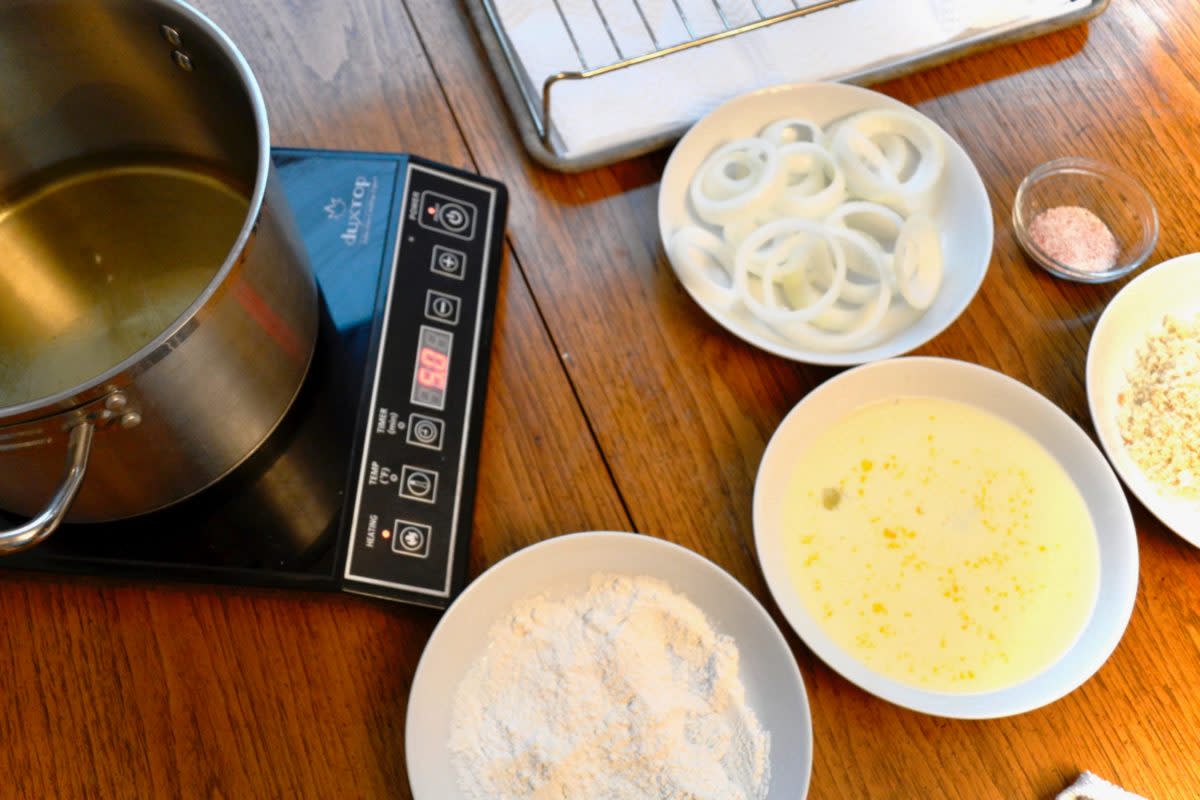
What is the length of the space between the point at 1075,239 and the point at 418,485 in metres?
0.57

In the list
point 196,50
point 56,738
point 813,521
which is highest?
point 196,50

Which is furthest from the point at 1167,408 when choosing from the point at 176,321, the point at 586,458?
the point at 176,321

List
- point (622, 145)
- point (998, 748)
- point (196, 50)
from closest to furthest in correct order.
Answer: point (196, 50), point (998, 748), point (622, 145)

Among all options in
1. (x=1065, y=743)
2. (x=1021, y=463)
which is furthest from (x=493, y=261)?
(x=1065, y=743)

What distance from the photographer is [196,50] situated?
561 millimetres

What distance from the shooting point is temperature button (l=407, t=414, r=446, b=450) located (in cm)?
68

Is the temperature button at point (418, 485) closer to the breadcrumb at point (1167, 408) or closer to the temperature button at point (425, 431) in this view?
the temperature button at point (425, 431)

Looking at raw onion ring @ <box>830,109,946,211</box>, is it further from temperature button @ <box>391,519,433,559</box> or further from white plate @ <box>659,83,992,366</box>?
temperature button @ <box>391,519,433,559</box>

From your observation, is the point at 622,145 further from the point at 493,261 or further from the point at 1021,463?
the point at 1021,463

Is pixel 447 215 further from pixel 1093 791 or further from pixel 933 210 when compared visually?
pixel 1093 791

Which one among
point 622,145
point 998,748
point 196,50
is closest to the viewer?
point 196,50

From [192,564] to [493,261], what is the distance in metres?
0.30

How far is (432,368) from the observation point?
704 mm

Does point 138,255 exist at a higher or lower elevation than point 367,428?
higher
